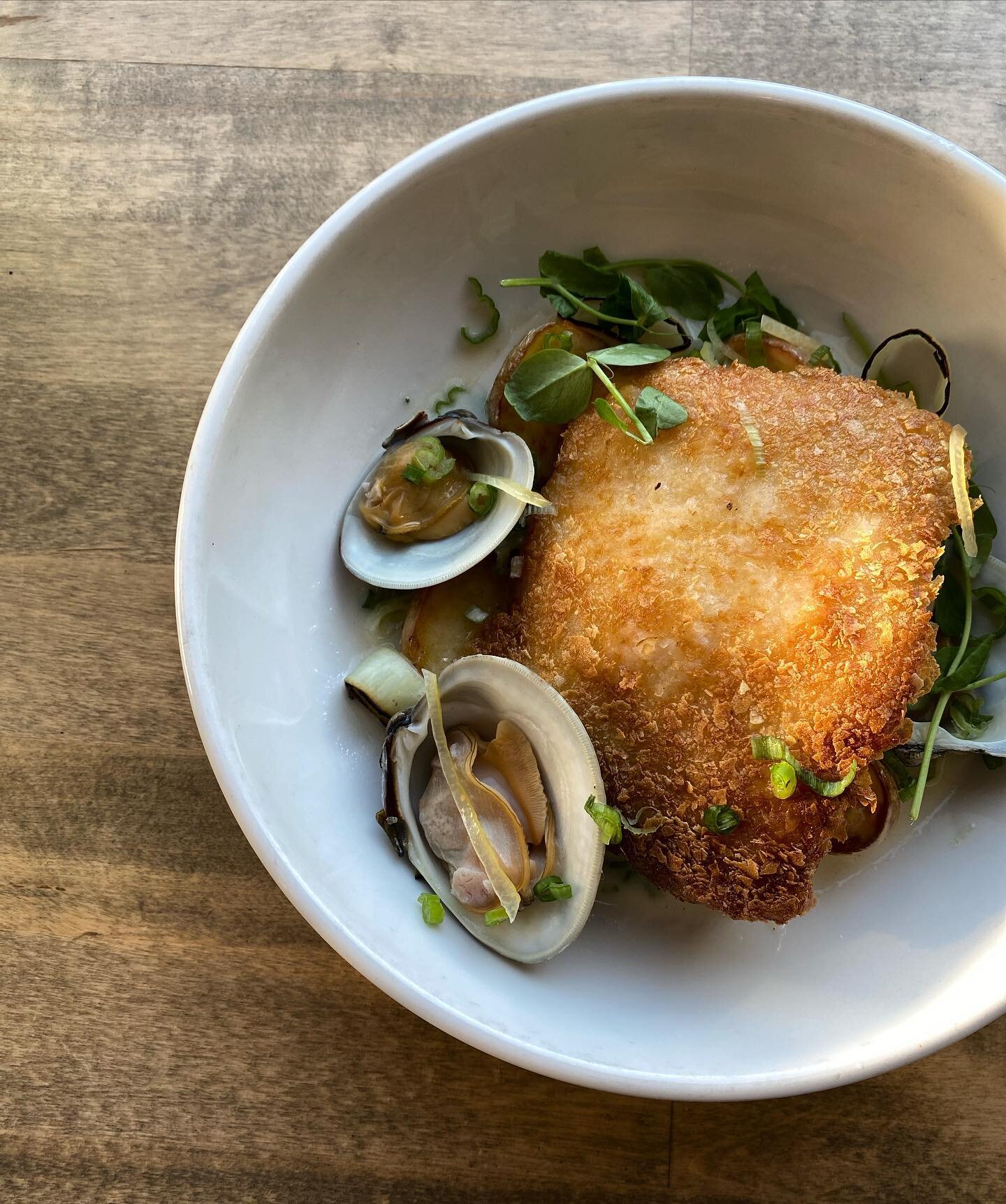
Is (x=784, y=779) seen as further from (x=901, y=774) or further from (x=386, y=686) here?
(x=386, y=686)

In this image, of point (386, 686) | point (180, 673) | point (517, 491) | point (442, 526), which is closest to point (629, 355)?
point (517, 491)

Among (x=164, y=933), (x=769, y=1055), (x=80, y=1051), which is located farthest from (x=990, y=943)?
(x=80, y=1051)

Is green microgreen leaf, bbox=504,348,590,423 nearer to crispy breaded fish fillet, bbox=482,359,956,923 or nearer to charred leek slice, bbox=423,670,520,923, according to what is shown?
crispy breaded fish fillet, bbox=482,359,956,923

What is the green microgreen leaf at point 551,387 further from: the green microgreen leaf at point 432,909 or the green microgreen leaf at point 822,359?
the green microgreen leaf at point 432,909

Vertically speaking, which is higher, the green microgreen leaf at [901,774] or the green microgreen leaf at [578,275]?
the green microgreen leaf at [578,275]

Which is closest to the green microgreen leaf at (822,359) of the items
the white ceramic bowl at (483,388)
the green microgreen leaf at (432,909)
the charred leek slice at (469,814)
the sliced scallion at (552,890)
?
the white ceramic bowl at (483,388)

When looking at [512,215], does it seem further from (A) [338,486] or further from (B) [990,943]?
(B) [990,943]
